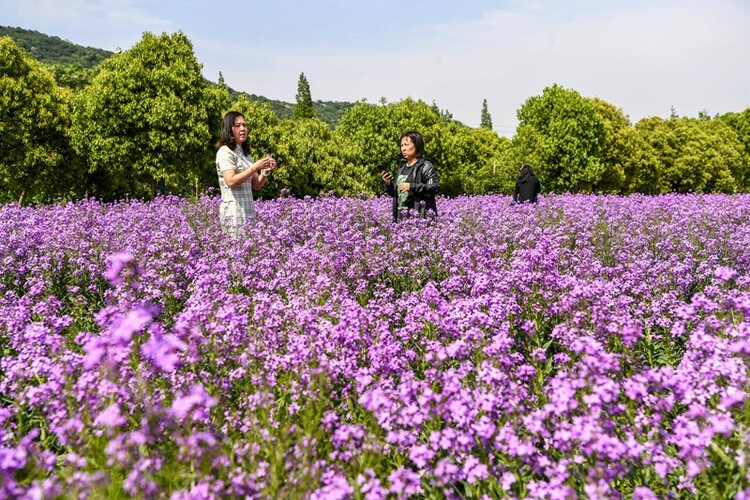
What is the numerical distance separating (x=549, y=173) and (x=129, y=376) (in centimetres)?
3073

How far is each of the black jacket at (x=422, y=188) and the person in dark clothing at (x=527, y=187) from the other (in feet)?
20.3

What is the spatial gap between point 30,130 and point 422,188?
19.0 m

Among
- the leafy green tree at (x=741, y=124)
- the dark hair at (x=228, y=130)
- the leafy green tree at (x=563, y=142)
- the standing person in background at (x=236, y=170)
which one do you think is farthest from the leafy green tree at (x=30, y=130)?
the leafy green tree at (x=741, y=124)

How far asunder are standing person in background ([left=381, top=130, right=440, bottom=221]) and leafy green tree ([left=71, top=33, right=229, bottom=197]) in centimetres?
1350

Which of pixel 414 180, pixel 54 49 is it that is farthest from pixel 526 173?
pixel 54 49

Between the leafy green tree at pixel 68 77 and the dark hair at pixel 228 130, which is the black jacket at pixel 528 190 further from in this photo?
the leafy green tree at pixel 68 77

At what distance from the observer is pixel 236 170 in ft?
22.4

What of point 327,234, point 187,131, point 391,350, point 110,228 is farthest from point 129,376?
point 187,131

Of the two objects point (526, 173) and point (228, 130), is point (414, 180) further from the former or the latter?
point (526, 173)

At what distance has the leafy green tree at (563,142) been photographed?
98.7ft

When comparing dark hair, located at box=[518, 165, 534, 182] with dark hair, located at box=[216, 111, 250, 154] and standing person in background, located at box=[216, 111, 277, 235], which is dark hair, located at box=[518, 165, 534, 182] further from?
dark hair, located at box=[216, 111, 250, 154]

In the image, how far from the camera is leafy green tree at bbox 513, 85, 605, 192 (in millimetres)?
30094

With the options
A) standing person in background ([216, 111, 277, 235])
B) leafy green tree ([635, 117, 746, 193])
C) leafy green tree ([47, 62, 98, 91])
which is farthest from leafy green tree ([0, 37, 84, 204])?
leafy green tree ([635, 117, 746, 193])

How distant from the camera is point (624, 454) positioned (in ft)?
6.86
